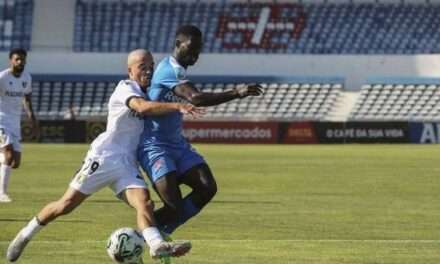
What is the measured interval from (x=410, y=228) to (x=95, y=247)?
4.73m

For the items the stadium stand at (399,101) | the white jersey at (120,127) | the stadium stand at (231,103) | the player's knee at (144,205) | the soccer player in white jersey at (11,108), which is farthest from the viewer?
the stadium stand at (231,103)

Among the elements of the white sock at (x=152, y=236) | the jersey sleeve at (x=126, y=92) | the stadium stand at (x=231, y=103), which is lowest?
the stadium stand at (x=231, y=103)

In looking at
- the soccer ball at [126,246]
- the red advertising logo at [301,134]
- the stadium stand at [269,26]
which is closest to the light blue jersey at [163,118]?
the soccer ball at [126,246]

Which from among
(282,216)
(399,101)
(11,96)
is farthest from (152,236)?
(399,101)

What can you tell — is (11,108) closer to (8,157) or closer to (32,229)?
(8,157)

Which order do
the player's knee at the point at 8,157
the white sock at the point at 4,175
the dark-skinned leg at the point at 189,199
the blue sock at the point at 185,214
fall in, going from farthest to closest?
the white sock at the point at 4,175
the player's knee at the point at 8,157
the blue sock at the point at 185,214
the dark-skinned leg at the point at 189,199

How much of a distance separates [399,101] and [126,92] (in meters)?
50.0

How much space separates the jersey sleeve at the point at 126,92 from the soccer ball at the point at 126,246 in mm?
1166

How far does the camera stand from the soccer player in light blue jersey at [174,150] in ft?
35.9

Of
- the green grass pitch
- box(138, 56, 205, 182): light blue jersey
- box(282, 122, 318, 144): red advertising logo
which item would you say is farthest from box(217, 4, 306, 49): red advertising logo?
box(138, 56, 205, 182): light blue jersey

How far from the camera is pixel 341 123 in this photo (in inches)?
2061

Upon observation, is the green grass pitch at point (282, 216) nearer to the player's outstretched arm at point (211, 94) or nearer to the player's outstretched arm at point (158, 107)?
the player's outstretched arm at point (211, 94)

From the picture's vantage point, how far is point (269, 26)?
62438mm

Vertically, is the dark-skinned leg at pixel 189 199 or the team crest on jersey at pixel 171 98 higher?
the team crest on jersey at pixel 171 98
